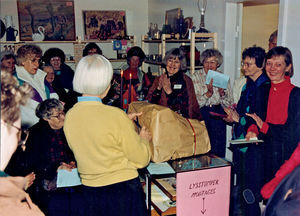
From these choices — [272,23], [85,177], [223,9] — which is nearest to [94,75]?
[85,177]

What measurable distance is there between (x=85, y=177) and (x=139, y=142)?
1.15 feet

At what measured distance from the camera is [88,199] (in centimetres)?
168

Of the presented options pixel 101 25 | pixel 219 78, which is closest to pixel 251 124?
pixel 219 78

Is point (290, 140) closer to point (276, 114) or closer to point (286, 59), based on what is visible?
point (276, 114)

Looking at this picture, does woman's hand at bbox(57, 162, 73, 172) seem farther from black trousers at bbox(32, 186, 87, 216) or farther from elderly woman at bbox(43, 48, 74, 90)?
elderly woman at bbox(43, 48, 74, 90)

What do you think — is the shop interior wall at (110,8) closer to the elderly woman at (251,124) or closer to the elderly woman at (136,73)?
the elderly woman at (136,73)

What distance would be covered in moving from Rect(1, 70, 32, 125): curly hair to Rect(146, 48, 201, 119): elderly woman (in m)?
2.28

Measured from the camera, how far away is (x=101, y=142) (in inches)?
59.7

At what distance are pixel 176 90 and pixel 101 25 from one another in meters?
3.53

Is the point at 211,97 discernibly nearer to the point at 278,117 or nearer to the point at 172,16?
the point at 278,117

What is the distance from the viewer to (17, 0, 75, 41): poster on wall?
5727 mm

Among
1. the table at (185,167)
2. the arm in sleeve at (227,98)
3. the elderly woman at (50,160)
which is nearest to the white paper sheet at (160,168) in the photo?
the table at (185,167)

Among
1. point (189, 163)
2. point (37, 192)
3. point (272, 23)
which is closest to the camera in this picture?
point (189, 163)

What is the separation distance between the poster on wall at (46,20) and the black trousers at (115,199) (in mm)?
4723
